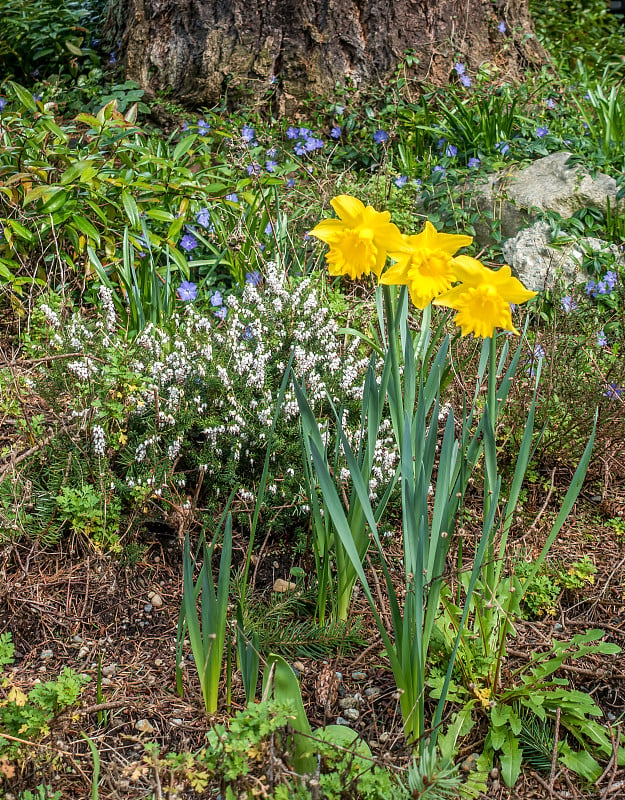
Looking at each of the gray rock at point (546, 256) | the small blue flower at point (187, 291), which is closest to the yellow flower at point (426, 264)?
the small blue flower at point (187, 291)

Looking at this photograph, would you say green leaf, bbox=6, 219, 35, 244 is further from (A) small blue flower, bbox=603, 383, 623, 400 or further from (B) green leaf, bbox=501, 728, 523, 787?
(B) green leaf, bbox=501, 728, 523, 787

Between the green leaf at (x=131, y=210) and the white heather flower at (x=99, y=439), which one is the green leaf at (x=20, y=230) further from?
the white heather flower at (x=99, y=439)

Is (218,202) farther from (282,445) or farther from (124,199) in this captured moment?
(282,445)

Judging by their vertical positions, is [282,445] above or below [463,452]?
below

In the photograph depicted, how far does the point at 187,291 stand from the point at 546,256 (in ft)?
5.45

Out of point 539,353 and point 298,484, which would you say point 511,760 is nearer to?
point 298,484

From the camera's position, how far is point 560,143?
4207 millimetres

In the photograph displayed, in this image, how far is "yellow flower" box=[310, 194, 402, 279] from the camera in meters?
1.42

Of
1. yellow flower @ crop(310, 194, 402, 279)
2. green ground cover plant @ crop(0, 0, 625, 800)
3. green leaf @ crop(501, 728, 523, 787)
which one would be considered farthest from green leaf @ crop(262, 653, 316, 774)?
yellow flower @ crop(310, 194, 402, 279)

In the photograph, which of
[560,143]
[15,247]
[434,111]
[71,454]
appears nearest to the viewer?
[71,454]

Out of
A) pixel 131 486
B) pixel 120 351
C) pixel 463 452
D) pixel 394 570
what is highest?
pixel 463 452

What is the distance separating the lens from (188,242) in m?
3.41

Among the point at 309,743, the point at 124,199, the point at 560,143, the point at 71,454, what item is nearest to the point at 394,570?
the point at 309,743

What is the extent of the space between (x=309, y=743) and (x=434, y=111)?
12.8 ft
